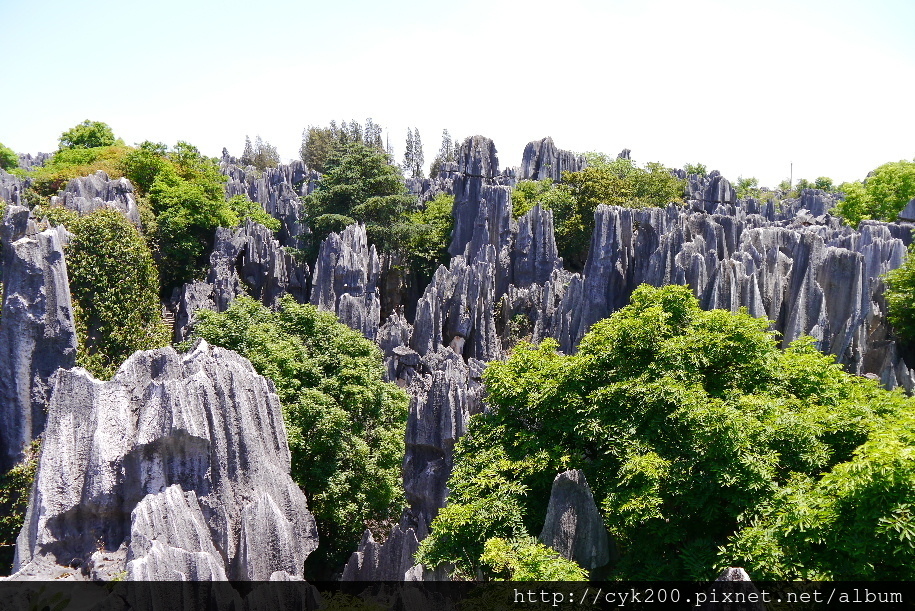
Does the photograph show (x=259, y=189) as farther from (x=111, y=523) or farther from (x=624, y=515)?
(x=624, y=515)

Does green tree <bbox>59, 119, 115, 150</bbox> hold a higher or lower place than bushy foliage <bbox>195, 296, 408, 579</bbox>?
higher

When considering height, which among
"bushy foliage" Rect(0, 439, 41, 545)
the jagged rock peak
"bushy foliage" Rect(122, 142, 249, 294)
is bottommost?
"bushy foliage" Rect(0, 439, 41, 545)

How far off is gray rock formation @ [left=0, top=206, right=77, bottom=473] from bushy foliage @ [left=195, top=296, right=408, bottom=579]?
376cm

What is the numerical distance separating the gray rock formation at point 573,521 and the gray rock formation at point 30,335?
1426 cm

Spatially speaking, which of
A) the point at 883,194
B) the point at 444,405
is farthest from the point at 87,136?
the point at 883,194

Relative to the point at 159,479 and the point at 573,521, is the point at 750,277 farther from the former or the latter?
the point at 159,479

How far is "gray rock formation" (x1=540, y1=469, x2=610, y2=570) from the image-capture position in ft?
32.4

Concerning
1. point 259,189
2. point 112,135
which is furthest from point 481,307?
point 112,135

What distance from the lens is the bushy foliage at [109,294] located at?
21422 mm

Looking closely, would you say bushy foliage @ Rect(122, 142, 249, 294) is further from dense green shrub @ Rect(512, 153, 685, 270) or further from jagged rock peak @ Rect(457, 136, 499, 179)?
dense green shrub @ Rect(512, 153, 685, 270)

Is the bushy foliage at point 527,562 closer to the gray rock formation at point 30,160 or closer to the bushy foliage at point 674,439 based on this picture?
the bushy foliage at point 674,439

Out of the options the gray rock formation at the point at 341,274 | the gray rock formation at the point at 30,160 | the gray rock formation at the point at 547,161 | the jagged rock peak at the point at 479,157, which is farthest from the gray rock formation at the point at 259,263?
the gray rock formation at the point at 30,160

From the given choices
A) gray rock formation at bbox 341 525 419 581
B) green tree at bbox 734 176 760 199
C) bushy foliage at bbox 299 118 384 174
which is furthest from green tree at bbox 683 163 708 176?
gray rock formation at bbox 341 525 419 581

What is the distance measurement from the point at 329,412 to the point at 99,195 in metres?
19.4
